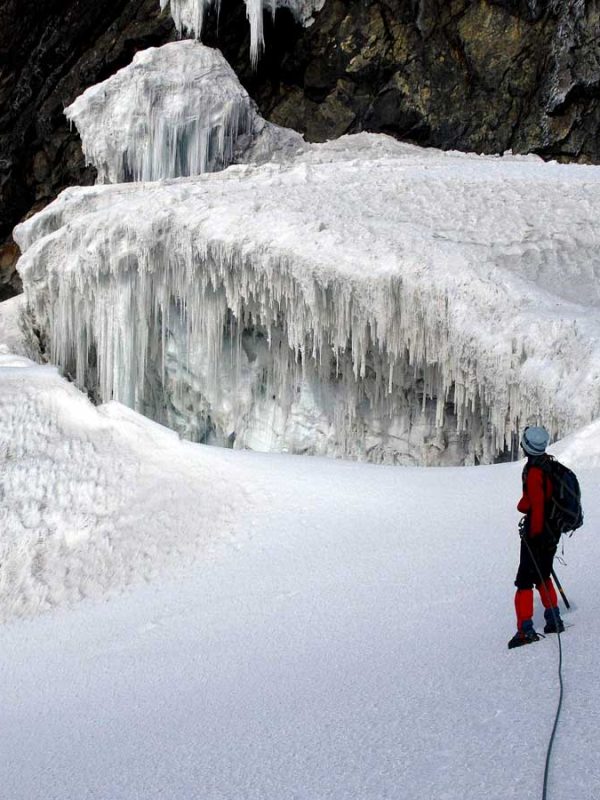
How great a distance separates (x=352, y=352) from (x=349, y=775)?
7515 millimetres

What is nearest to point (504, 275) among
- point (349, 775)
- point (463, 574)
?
point (463, 574)

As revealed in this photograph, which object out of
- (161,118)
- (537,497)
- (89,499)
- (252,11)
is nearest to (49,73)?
(252,11)

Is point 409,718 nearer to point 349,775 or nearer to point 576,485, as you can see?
point 349,775

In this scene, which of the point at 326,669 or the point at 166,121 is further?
the point at 166,121

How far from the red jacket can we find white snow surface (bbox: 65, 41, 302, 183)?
13.8 meters

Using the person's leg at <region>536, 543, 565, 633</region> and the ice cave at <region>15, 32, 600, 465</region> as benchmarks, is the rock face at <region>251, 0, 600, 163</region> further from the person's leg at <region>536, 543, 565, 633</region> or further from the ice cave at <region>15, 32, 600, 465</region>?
the person's leg at <region>536, 543, 565, 633</region>

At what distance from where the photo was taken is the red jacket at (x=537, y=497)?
3633mm

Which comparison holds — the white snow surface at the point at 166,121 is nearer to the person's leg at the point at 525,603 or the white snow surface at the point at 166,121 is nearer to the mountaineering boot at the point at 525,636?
the person's leg at the point at 525,603

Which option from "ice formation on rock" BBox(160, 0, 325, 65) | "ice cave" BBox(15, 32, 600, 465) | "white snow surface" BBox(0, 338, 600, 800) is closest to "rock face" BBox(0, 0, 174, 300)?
"ice formation on rock" BBox(160, 0, 325, 65)

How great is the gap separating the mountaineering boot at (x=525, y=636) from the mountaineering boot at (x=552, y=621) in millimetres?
94

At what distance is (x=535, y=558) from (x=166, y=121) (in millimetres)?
14404

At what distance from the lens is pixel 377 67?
22.0 m

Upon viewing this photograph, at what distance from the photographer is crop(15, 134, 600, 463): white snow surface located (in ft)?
28.0

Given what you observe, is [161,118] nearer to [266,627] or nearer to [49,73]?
[49,73]
